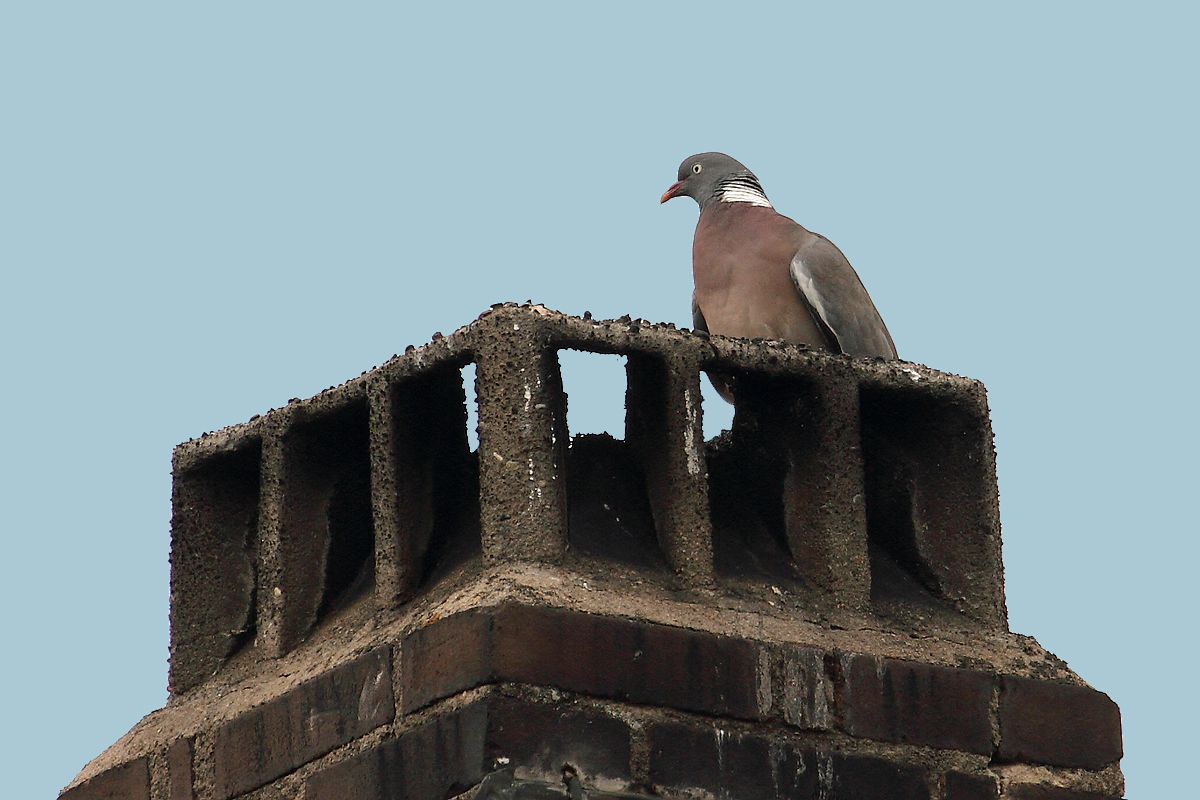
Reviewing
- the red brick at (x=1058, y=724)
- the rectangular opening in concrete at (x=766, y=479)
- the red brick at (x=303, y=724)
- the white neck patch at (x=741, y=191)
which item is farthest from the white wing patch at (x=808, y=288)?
the red brick at (x=303, y=724)

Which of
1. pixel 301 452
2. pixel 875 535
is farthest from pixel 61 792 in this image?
pixel 875 535

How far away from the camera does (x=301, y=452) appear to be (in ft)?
16.9

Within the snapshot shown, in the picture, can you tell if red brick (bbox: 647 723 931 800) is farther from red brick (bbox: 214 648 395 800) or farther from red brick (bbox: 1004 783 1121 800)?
red brick (bbox: 214 648 395 800)

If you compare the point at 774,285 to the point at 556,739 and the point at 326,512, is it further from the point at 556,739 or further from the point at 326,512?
the point at 556,739

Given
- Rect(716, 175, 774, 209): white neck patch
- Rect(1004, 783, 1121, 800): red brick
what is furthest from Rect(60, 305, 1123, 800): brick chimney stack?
Rect(716, 175, 774, 209): white neck patch

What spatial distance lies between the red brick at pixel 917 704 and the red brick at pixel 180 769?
1422 mm

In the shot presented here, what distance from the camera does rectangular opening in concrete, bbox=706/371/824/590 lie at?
16.4ft

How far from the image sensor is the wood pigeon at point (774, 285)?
21.2ft

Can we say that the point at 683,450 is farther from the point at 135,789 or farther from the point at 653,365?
the point at 135,789

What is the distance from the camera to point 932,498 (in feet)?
17.3

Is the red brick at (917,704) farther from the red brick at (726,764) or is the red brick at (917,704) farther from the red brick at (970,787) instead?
the red brick at (726,764)

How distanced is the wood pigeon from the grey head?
0.42 feet

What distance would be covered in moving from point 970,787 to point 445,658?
45.1 inches

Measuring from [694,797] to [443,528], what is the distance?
2.96 feet
